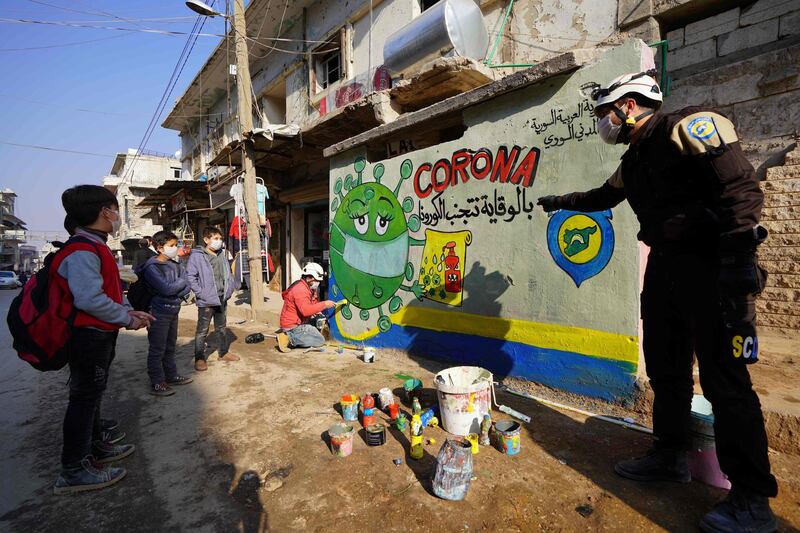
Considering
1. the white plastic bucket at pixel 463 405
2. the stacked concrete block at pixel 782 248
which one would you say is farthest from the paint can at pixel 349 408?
the stacked concrete block at pixel 782 248

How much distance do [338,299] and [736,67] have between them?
6.10 metres

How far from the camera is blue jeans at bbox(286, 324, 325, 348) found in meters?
5.97

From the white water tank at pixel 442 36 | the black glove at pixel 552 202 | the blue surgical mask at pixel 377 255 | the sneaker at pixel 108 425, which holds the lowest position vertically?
the sneaker at pixel 108 425

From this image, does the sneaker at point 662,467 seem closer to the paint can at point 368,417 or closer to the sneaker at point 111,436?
the paint can at point 368,417

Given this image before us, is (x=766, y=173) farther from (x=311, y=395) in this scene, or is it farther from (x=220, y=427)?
(x=220, y=427)

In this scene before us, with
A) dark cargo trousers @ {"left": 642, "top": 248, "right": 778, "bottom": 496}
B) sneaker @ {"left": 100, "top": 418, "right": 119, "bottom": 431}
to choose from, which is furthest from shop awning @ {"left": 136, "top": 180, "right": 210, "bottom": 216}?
dark cargo trousers @ {"left": 642, "top": 248, "right": 778, "bottom": 496}

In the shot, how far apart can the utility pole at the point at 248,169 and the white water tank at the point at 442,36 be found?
3727mm

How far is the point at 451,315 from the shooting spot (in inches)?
177

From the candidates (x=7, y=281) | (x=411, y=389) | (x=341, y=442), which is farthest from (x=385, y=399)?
(x=7, y=281)

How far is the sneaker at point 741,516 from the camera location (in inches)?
71.0

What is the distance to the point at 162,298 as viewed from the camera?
4.14 m

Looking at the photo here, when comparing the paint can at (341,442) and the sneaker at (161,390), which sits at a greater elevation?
the paint can at (341,442)

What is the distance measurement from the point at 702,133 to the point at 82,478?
4.11 m

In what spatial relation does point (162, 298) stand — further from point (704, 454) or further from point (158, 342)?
point (704, 454)
